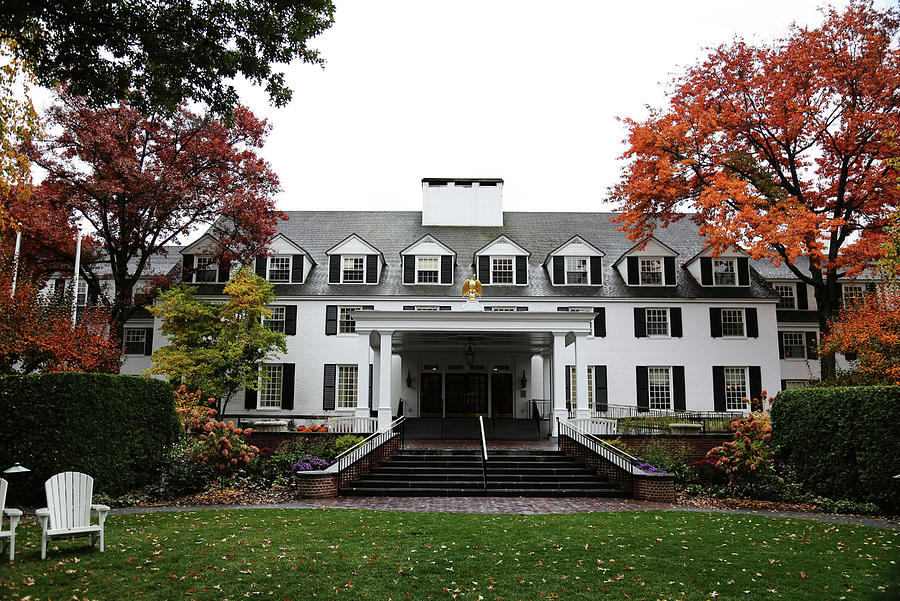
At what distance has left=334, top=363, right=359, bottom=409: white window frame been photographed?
2794 cm

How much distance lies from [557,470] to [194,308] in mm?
15032

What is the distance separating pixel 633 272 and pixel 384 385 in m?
14.7

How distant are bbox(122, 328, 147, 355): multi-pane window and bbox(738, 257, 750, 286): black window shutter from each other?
27.5 metres

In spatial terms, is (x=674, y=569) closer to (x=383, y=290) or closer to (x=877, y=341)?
(x=877, y=341)

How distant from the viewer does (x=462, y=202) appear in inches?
1312

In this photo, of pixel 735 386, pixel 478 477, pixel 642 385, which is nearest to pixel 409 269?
pixel 642 385

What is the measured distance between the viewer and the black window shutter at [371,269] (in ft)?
95.8

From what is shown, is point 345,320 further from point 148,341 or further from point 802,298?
point 802,298

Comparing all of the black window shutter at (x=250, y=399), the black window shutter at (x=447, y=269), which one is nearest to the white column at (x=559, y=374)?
the black window shutter at (x=447, y=269)

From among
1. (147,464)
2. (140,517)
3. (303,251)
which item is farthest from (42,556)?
(303,251)

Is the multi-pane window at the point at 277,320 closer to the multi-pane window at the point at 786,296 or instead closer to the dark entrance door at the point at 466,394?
the dark entrance door at the point at 466,394

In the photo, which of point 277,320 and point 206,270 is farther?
point 206,270

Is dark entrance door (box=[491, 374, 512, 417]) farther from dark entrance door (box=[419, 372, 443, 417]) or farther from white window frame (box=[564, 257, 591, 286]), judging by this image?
white window frame (box=[564, 257, 591, 286])

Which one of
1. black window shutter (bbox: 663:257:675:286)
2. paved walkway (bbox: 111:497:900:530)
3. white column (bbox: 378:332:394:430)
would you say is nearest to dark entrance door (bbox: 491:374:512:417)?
black window shutter (bbox: 663:257:675:286)
